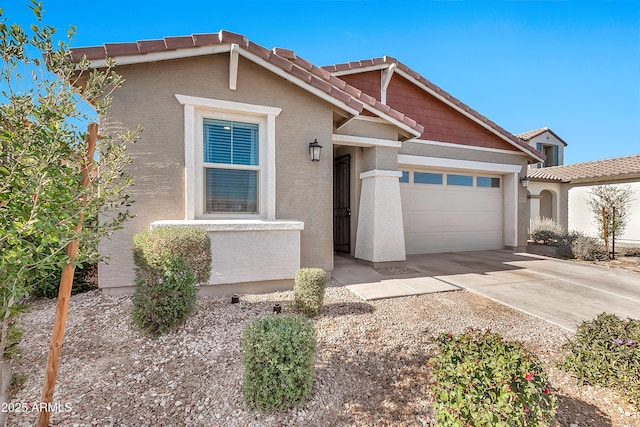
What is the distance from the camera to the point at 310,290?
3781 millimetres

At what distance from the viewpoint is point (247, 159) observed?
202 inches

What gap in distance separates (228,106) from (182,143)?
1.02 metres

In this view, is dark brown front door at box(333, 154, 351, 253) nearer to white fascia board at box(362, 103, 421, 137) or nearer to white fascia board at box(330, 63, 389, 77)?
white fascia board at box(362, 103, 421, 137)

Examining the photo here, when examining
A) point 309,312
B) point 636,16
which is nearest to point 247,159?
point 309,312

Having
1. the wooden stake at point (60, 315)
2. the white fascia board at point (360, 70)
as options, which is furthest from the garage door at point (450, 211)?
the wooden stake at point (60, 315)

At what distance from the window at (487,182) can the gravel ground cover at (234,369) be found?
274 inches

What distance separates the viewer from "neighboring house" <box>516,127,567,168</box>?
2002 cm

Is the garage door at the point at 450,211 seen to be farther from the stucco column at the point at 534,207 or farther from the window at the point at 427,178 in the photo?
the stucco column at the point at 534,207

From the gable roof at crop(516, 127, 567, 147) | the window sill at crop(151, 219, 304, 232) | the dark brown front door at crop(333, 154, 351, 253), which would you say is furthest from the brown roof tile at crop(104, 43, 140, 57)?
the gable roof at crop(516, 127, 567, 147)

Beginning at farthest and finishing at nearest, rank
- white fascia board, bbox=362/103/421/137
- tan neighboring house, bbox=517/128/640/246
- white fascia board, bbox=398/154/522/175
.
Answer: tan neighboring house, bbox=517/128/640/246, white fascia board, bbox=398/154/522/175, white fascia board, bbox=362/103/421/137

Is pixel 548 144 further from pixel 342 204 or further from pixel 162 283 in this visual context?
pixel 162 283

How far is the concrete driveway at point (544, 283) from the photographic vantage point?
14.3ft

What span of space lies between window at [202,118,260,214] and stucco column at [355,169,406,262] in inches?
111

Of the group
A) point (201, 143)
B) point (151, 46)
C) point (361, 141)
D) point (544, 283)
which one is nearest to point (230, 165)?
point (201, 143)
